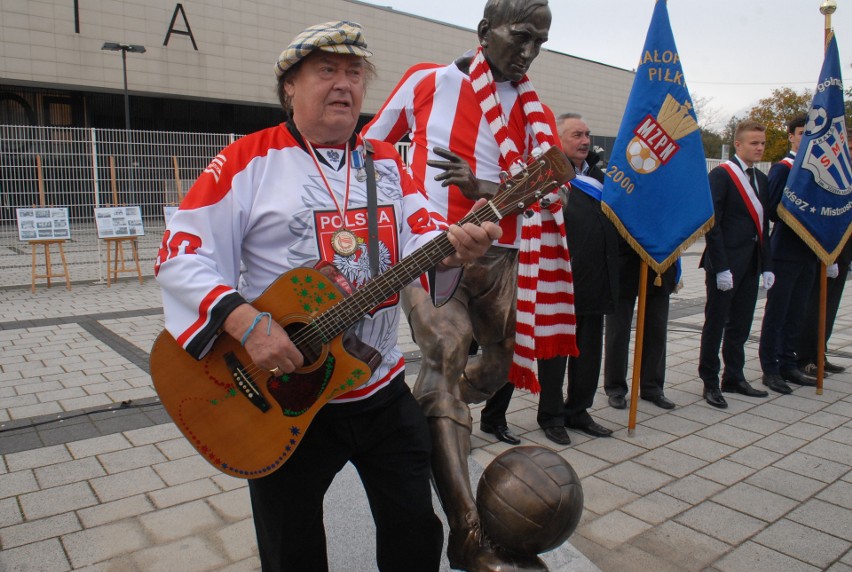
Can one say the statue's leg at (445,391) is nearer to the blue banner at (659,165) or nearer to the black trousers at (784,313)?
the blue banner at (659,165)

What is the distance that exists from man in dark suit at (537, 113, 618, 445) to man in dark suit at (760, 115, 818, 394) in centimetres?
196

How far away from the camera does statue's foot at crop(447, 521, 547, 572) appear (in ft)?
6.30

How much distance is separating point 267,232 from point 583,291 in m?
2.95

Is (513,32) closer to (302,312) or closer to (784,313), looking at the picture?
(302,312)

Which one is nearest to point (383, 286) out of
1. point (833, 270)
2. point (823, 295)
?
point (823, 295)

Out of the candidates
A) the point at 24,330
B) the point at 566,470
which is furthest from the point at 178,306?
the point at 24,330

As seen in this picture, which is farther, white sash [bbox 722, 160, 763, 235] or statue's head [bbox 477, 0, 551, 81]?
white sash [bbox 722, 160, 763, 235]

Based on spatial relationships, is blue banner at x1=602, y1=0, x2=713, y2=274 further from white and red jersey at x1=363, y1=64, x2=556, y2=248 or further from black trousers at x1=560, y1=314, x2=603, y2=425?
white and red jersey at x1=363, y1=64, x2=556, y2=248

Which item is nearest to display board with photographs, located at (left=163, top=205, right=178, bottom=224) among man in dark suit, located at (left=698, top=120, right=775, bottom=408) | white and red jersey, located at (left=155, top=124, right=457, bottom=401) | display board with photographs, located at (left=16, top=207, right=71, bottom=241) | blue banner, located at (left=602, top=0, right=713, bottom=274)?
display board with photographs, located at (left=16, top=207, right=71, bottom=241)

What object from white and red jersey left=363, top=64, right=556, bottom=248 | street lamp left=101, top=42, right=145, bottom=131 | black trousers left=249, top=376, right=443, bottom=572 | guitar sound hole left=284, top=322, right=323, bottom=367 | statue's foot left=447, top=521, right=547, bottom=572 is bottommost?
statue's foot left=447, top=521, right=547, bottom=572

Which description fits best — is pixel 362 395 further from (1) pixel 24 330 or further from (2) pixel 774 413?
(1) pixel 24 330

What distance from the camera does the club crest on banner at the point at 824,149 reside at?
5215 millimetres

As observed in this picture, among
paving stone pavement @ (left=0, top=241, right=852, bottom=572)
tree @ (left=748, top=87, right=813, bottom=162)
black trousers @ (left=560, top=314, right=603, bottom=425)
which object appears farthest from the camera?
tree @ (left=748, top=87, right=813, bottom=162)

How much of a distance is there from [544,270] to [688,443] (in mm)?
1636
